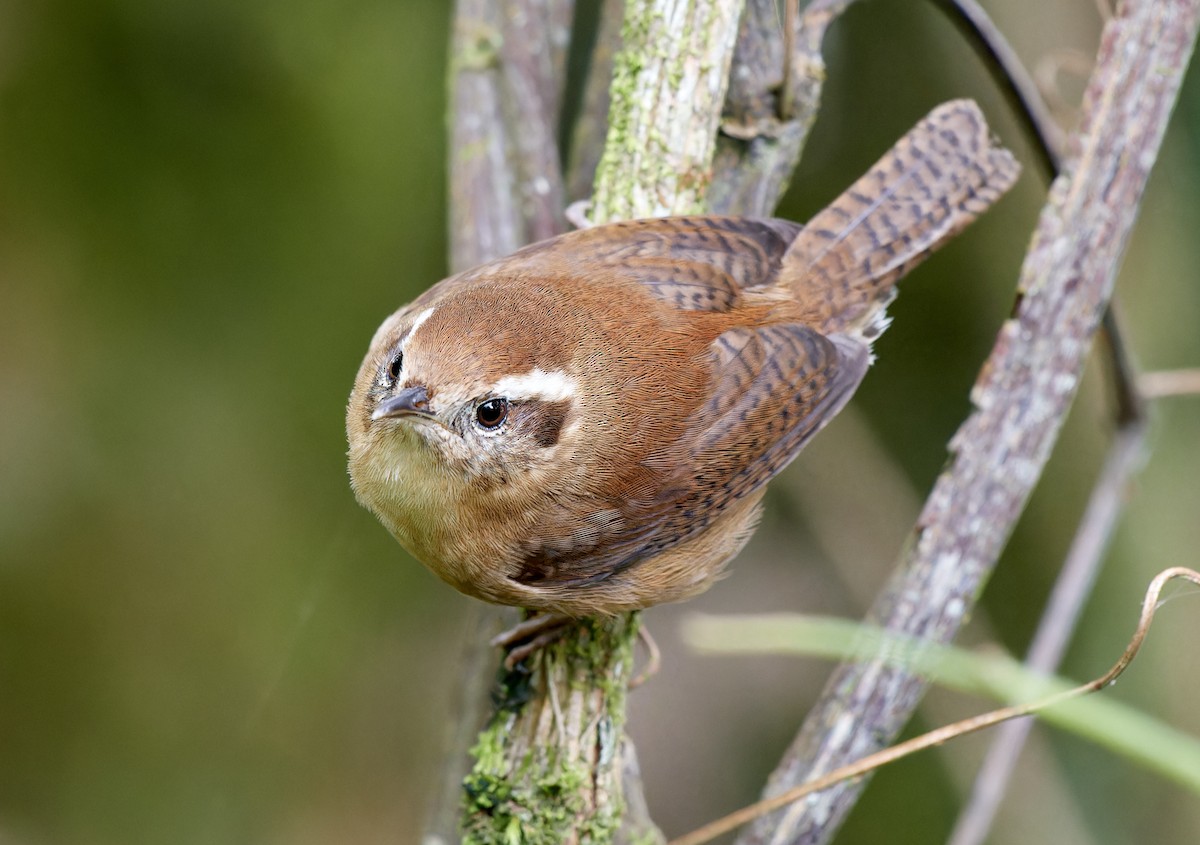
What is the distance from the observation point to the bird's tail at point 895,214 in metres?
3.25

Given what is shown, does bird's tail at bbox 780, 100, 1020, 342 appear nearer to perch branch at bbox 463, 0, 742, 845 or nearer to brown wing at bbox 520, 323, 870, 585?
brown wing at bbox 520, 323, 870, 585

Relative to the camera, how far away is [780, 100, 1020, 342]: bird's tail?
3.25 metres

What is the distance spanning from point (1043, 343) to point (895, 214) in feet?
2.09

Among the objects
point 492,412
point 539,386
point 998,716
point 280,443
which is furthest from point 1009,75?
point 280,443

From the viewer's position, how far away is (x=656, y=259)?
2930mm

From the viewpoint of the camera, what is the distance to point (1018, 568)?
4.76 meters

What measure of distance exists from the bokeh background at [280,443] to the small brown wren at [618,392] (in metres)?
1.26

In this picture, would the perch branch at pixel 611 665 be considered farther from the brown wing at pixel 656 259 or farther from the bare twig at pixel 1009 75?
the bare twig at pixel 1009 75

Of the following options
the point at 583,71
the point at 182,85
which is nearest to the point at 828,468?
the point at 583,71

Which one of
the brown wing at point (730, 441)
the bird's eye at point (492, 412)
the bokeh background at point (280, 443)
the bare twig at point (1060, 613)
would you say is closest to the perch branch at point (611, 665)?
the brown wing at point (730, 441)

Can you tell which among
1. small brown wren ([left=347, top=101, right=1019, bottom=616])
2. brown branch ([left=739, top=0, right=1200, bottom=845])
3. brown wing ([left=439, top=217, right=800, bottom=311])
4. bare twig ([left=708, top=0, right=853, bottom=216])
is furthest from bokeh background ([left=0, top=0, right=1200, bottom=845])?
brown wing ([left=439, top=217, right=800, bottom=311])

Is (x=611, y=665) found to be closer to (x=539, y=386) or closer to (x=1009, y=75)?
(x=539, y=386)

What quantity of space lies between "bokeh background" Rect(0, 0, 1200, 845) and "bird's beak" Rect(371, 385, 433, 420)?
6.91 ft

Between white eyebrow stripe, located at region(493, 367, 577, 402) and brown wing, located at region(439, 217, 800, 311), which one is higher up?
brown wing, located at region(439, 217, 800, 311)
